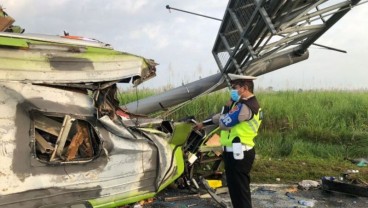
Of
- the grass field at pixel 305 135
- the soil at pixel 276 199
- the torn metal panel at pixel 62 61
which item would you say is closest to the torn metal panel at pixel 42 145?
the torn metal panel at pixel 62 61

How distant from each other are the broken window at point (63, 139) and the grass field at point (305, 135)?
369cm

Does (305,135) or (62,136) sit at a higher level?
(62,136)

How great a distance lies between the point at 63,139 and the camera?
4195 millimetres

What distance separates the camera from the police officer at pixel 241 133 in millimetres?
4723

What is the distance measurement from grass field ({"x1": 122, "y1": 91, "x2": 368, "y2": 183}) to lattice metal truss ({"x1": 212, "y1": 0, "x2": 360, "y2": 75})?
1.94 m

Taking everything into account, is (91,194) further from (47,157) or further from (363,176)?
(363,176)

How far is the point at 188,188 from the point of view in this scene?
6453 millimetres

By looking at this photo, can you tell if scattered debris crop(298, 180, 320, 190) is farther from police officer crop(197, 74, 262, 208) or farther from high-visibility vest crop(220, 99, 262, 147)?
high-visibility vest crop(220, 99, 262, 147)

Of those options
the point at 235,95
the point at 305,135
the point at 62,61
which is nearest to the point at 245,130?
the point at 235,95

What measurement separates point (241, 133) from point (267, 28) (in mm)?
2054

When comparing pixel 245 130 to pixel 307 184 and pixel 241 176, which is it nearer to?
pixel 241 176

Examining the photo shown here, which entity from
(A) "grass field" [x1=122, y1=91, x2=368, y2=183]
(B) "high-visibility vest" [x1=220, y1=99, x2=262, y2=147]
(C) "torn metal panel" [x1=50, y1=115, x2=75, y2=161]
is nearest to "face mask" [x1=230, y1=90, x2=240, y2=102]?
(B) "high-visibility vest" [x1=220, y1=99, x2=262, y2=147]

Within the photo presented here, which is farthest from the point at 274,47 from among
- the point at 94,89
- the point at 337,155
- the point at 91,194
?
the point at 91,194

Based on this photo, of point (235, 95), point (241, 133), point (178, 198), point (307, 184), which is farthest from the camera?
point (307, 184)
